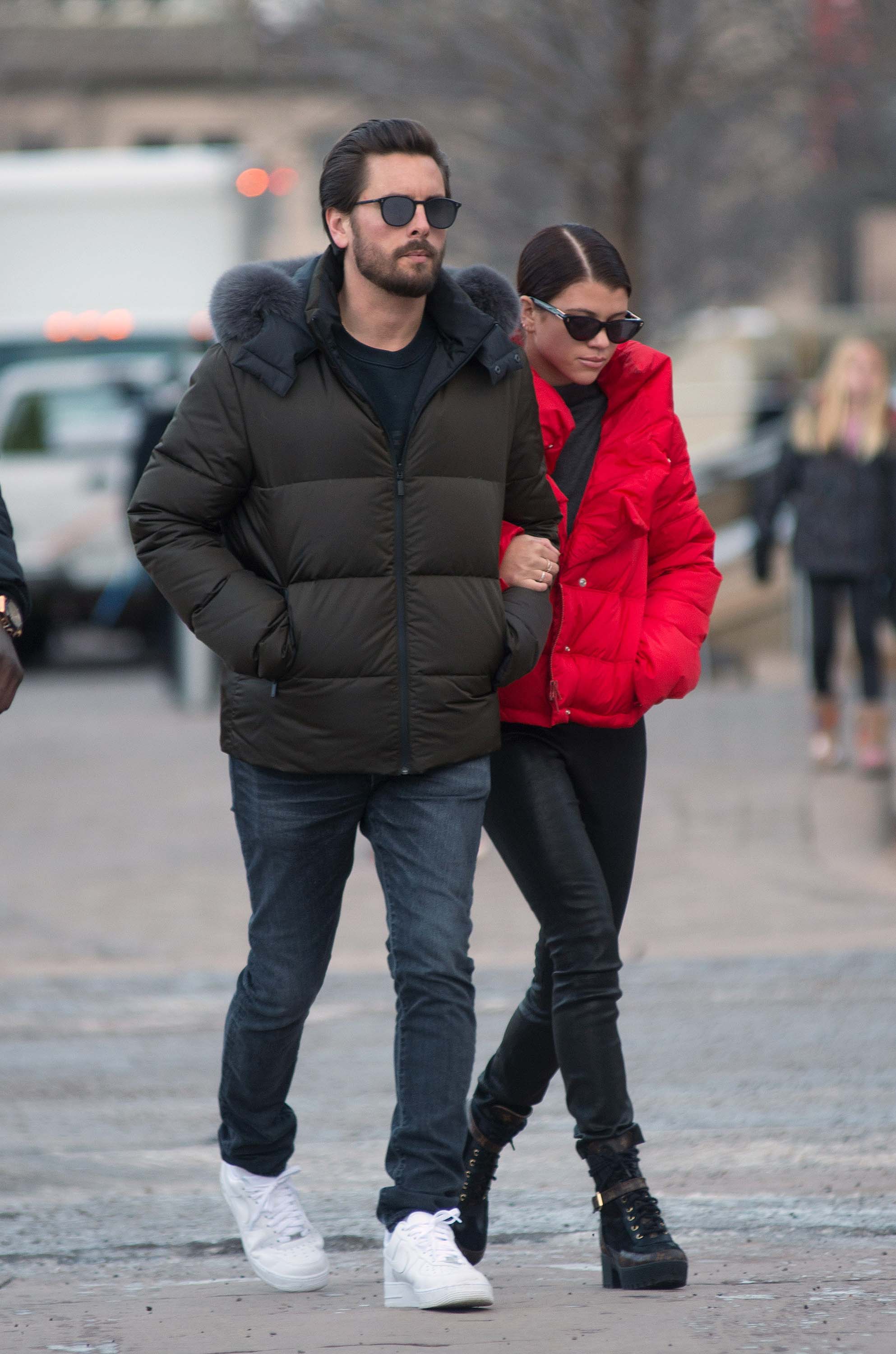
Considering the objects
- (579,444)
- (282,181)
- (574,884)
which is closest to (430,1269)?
(574,884)

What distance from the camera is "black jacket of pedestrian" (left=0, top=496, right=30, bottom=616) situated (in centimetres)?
361

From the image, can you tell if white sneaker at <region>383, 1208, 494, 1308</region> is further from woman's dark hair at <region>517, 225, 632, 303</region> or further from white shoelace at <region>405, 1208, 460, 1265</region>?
woman's dark hair at <region>517, 225, 632, 303</region>

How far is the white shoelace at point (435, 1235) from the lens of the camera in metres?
3.33

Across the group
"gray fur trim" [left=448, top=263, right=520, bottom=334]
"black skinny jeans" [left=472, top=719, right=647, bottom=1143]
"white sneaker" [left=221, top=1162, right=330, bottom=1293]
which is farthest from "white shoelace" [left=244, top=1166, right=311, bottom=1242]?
"gray fur trim" [left=448, top=263, right=520, bottom=334]

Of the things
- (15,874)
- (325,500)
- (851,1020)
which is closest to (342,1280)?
(325,500)

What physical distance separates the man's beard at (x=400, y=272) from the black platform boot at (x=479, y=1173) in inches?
58.3

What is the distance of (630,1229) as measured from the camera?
3.41 metres

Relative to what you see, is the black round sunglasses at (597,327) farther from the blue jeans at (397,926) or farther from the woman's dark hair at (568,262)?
the blue jeans at (397,926)

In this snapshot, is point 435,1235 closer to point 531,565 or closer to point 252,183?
point 531,565

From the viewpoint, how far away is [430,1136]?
3.40 meters

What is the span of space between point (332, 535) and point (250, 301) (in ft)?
1.43

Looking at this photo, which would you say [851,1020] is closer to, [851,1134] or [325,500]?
[851,1134]

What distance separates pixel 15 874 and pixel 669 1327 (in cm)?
548

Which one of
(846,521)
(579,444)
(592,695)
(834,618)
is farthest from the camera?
(834,618)
